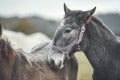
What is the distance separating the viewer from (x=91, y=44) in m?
10.2

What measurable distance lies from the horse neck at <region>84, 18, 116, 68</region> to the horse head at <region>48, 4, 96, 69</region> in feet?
0.75

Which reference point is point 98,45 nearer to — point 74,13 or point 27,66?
point 74,13

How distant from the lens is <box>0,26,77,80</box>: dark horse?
9578mm

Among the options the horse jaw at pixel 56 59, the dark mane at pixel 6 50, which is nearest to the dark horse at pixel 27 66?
the dark mane at pixel 6 50

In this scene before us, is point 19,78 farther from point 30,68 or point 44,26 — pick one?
point 44,26

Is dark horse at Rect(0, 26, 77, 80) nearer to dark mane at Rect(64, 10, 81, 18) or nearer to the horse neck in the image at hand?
the horse neck

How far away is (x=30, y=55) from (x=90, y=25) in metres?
1.66

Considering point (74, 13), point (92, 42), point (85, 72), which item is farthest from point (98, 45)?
point (85, 72)

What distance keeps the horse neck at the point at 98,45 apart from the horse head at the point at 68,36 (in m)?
0.23

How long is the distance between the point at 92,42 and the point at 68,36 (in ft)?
2.08

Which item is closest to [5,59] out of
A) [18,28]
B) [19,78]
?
[19,78]

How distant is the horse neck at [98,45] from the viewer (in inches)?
404

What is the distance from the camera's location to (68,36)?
9.98 meters

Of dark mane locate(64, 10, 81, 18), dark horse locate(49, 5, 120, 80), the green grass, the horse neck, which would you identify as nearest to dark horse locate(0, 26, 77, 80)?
dark horse locate(49, 5, 120, 80)
